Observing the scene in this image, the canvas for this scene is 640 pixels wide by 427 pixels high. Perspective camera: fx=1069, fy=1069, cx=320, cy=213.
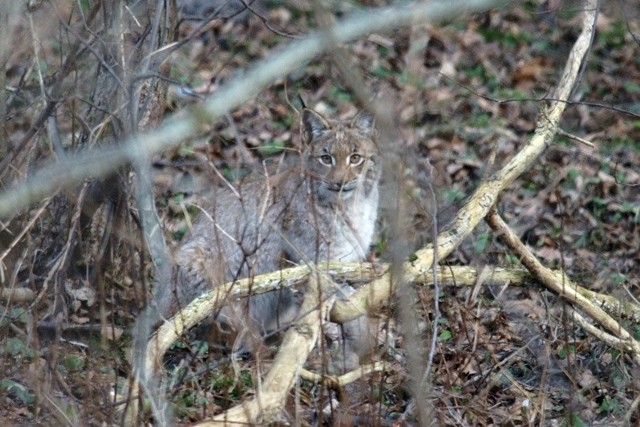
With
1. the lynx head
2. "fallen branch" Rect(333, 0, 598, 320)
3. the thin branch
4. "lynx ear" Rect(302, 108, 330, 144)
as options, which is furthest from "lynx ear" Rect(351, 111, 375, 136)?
the thin branch

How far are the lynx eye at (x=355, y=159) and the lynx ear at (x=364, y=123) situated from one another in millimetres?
201

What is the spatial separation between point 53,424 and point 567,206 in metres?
5.42

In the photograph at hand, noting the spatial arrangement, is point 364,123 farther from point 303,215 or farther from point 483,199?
point 483,199

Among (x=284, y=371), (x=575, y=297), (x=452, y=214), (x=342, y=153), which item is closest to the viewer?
(x=284, y=371)

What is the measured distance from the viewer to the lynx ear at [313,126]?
7.38 meters

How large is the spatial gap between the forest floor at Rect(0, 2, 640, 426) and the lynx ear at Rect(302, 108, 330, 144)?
0.48 m

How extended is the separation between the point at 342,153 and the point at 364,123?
337 mm

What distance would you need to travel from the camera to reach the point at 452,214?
7.12 metres

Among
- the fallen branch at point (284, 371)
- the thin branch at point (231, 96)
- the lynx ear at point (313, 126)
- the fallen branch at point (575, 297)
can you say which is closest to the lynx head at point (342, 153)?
the lynx ear at point (313, 126)

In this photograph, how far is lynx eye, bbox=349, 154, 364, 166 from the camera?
24.0ft

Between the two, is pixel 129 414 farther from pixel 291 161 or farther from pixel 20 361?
pixel 291 161

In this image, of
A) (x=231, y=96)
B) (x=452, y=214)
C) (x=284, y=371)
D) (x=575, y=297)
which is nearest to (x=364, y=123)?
(x=452, y=214)

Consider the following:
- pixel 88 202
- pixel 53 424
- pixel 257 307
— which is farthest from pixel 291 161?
pixel 53 424

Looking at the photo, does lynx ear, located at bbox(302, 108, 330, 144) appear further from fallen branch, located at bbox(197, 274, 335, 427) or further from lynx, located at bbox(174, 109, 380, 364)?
fallen branch, located at bbox(197, 274, 335, 427)
